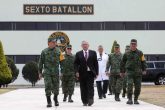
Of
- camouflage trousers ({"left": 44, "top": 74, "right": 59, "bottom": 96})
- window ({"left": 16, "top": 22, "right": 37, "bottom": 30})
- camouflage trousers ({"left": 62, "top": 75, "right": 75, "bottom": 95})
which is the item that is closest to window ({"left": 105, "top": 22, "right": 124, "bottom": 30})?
window ({"left": 16, "top": 22, "right": 37, "bottom": 30})

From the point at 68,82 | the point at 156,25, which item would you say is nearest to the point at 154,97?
the point at 68,82

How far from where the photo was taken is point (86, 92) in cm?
1630

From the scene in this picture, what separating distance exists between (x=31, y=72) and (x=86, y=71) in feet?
101

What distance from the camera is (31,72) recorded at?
46844 mm

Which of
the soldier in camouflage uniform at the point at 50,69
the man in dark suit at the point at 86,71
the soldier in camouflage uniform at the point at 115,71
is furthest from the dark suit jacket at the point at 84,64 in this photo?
the soldier in camouflage uniform at the point at 115,71

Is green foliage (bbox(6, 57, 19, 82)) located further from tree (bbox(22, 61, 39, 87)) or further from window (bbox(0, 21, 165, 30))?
window (bbox(0, 21, 165, 30))

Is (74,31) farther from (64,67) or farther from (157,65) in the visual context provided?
(64,67)

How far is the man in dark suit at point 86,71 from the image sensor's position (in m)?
16.2

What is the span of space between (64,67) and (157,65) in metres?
21.0

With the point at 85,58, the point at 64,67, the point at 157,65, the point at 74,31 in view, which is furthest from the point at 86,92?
the point at 74,31

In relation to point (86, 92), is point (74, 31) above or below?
above

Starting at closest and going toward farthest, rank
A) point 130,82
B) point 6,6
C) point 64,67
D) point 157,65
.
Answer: point 130,82
point 64,67
point 157,65
point 6,6

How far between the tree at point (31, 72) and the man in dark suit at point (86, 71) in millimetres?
30408

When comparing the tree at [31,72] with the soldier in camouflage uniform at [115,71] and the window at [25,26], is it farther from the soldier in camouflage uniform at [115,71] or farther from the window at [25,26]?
the soldier in camouflage uniform at [115,71]
